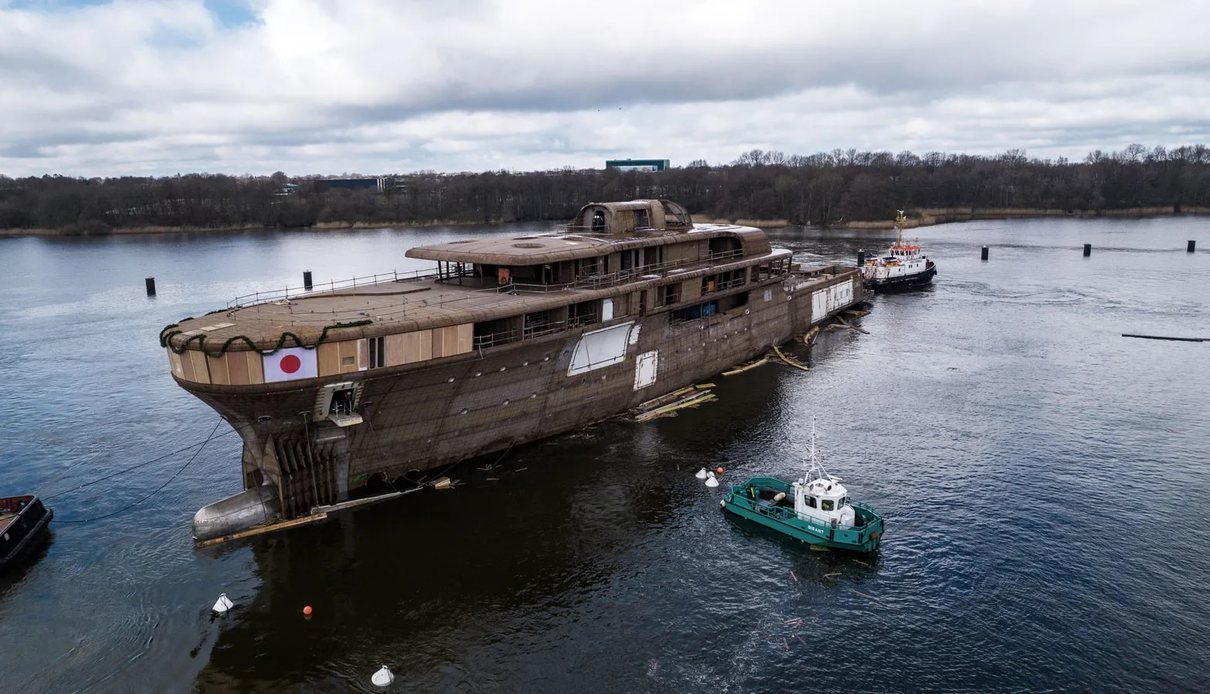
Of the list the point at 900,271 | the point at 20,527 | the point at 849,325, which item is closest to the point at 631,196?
the point at 900,271

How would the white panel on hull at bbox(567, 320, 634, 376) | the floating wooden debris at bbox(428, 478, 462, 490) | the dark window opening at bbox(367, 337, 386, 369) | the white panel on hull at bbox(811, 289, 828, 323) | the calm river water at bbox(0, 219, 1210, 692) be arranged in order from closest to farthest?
the calm river water at bbox(0, 219, 1210, 692) → the dark window opening at bbox(367, 337, 386, 369) → the floating wooden debris at bbox(428, 478, 462, 490) → the white panel on hull at bbox(567, 320, 634, 376) → the white panel on hull at bbox(811, 289, 828, 323)

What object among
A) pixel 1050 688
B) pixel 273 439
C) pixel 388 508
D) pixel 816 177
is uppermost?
pixel 816 177

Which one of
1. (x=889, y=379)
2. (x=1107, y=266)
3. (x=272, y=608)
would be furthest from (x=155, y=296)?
(x=1107, y=266)

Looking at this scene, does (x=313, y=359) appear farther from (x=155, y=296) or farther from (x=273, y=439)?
(x=155, y=296)

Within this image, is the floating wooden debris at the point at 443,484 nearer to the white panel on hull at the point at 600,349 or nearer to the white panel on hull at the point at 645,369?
the white panel on hull at the point at 600,349

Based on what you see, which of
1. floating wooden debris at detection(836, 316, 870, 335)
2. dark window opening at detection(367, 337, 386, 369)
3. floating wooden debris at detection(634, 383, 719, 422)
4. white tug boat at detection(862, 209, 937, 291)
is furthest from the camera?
white tug boat at detection(862, 209, 937, 291)

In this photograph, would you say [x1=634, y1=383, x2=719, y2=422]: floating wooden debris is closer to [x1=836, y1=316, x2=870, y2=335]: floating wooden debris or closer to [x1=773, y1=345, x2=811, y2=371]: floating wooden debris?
[x1=773, y1=345, x2=811, y2=371]: floating wooden debris

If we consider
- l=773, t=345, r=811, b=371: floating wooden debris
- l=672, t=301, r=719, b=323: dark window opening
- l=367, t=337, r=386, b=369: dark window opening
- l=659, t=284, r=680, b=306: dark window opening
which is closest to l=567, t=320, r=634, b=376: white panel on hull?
l=659, t=284, r=680, b=306: dark window opening
